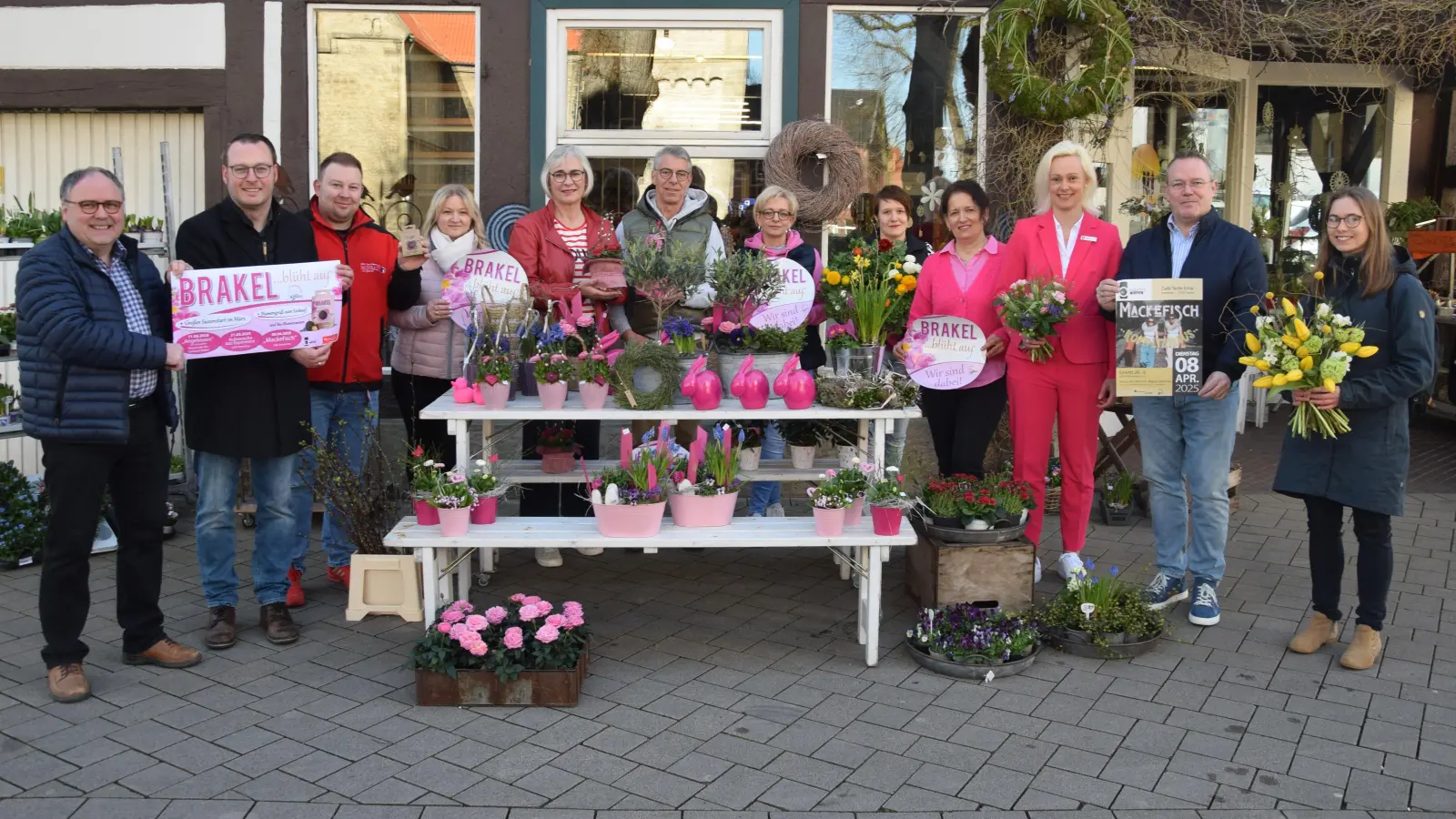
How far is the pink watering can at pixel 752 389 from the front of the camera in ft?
16.4

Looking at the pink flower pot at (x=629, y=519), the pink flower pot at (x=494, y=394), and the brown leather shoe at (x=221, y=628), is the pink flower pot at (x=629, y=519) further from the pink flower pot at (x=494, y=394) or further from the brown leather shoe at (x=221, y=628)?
the brown leather shoe at (x=221, y=628)

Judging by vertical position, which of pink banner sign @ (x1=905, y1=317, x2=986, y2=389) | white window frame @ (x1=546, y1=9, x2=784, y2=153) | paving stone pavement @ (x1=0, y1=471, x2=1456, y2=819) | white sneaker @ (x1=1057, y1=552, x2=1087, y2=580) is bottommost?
paving stone pavement @ (x1=0, y1=471, x2=1456, y2=819)

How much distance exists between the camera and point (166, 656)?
4.75 metres

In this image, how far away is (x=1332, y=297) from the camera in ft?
15.7

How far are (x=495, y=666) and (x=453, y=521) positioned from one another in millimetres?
685

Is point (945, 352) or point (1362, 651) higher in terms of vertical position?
point (945, 352)

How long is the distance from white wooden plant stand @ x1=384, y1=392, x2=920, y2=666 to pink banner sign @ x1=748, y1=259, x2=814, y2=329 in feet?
1.16

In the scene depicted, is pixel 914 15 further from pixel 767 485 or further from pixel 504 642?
pixel 504 642

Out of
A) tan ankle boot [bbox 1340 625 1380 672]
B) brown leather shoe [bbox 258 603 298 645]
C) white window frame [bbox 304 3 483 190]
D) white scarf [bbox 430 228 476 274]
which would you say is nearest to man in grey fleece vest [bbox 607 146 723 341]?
white scarf [bbox 430 228 476 274]

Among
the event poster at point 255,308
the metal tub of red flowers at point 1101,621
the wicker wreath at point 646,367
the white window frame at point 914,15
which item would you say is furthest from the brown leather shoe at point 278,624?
the white window frame at point 914,15

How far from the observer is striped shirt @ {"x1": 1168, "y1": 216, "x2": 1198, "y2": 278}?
5.13m

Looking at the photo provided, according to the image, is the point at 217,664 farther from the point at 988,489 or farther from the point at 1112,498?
the point at 1112,498

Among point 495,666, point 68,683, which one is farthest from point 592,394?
point 68,683

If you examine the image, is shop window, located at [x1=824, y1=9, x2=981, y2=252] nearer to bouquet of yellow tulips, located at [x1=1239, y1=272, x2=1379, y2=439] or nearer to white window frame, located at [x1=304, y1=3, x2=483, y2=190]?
white window frame, located at [x1=304, y1=3, x2=483, y2=190]
